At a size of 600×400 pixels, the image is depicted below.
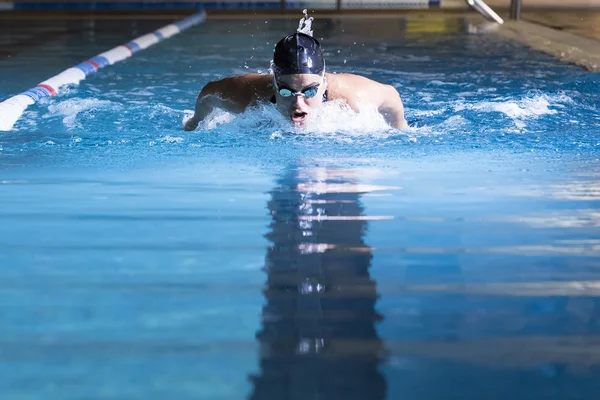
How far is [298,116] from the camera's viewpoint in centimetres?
377

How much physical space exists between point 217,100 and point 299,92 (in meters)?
0.57

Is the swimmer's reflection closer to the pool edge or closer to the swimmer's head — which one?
the swimmer's head

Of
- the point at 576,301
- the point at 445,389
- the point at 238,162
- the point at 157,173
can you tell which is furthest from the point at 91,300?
the point at 238,162

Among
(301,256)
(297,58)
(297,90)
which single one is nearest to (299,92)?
(297,90)

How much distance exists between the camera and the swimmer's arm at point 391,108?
4133 mm

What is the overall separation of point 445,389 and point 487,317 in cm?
36

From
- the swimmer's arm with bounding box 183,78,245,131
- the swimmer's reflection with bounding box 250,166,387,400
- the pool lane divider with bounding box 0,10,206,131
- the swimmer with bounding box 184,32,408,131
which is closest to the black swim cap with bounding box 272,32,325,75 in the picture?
the swimmer with bounding box 184,32,408,131

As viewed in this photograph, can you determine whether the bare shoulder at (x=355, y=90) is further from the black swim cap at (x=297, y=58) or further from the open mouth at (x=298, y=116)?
the open mouth at (x=298, y=116)

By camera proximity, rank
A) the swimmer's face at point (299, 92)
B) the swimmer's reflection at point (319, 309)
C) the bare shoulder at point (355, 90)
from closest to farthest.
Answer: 1. the swimmer's reflection at point (319, 309)
2. the swimmer's face at point (299, 92)
3. the bare shoulder at point (355, 90)

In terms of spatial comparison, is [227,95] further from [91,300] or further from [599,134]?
[91,300]

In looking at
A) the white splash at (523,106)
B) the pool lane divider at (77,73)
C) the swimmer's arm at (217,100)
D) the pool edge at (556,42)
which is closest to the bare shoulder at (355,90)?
the swimmer's arm at (217,100)

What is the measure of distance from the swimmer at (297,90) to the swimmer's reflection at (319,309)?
1.04 m

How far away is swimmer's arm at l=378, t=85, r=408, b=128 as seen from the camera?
413 centimetres

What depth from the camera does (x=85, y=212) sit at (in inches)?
106
